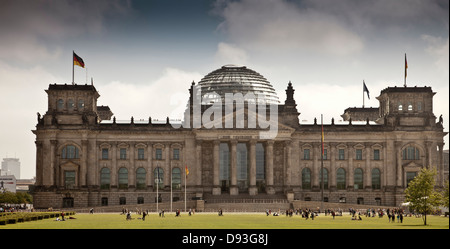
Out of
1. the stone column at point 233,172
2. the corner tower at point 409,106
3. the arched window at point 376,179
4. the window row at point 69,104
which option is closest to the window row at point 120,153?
the window row at point 69,104

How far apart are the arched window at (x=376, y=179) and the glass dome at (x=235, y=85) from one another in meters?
28.3

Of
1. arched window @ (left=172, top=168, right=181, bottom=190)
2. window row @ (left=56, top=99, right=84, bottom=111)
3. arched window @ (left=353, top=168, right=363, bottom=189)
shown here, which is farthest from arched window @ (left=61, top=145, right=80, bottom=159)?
arched window @ (left=353, top=168, right=363, bottom=189)

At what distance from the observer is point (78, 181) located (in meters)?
134

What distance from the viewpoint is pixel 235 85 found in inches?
6181

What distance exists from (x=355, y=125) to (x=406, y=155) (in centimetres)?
1072

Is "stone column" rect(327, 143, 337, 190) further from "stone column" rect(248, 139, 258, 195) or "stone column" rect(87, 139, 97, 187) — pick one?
"stone column" rect(87, 139, 97, 187)

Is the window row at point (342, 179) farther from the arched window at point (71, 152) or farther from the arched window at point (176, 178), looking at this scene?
the arched window at point (71, 152)

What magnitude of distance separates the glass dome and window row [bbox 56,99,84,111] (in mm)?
27294

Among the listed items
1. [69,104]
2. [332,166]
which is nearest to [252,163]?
[332,166]

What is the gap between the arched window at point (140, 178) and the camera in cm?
13688

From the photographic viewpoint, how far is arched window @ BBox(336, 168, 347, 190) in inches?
5448
